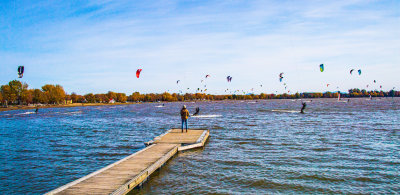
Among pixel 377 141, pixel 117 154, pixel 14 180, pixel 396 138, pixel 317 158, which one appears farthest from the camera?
pixel 396 138

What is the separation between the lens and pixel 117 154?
19.3m

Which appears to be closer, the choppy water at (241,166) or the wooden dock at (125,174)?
the wooden dock at (125,174)

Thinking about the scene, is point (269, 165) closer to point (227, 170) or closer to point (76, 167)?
point (227, 170)

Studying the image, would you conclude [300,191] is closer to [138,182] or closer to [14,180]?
[138,182]

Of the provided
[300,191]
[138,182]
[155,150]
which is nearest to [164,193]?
[138,182]

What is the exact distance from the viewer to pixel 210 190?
38.4 feet

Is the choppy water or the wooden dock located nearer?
the wooden dock

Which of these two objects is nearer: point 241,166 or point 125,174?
point 125,174

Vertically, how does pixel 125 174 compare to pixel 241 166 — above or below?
above

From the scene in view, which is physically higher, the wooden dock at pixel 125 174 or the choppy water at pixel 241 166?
the wooden dock at pixel 125 174

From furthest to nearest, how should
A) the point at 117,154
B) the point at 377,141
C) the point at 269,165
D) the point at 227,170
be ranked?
the point at 377,141 < the point at 117,154 < the point at 269,165 < the point at 227,170

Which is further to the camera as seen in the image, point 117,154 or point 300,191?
point 117,154

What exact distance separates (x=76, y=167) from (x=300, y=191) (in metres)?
11.5

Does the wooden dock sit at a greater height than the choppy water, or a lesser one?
greater
